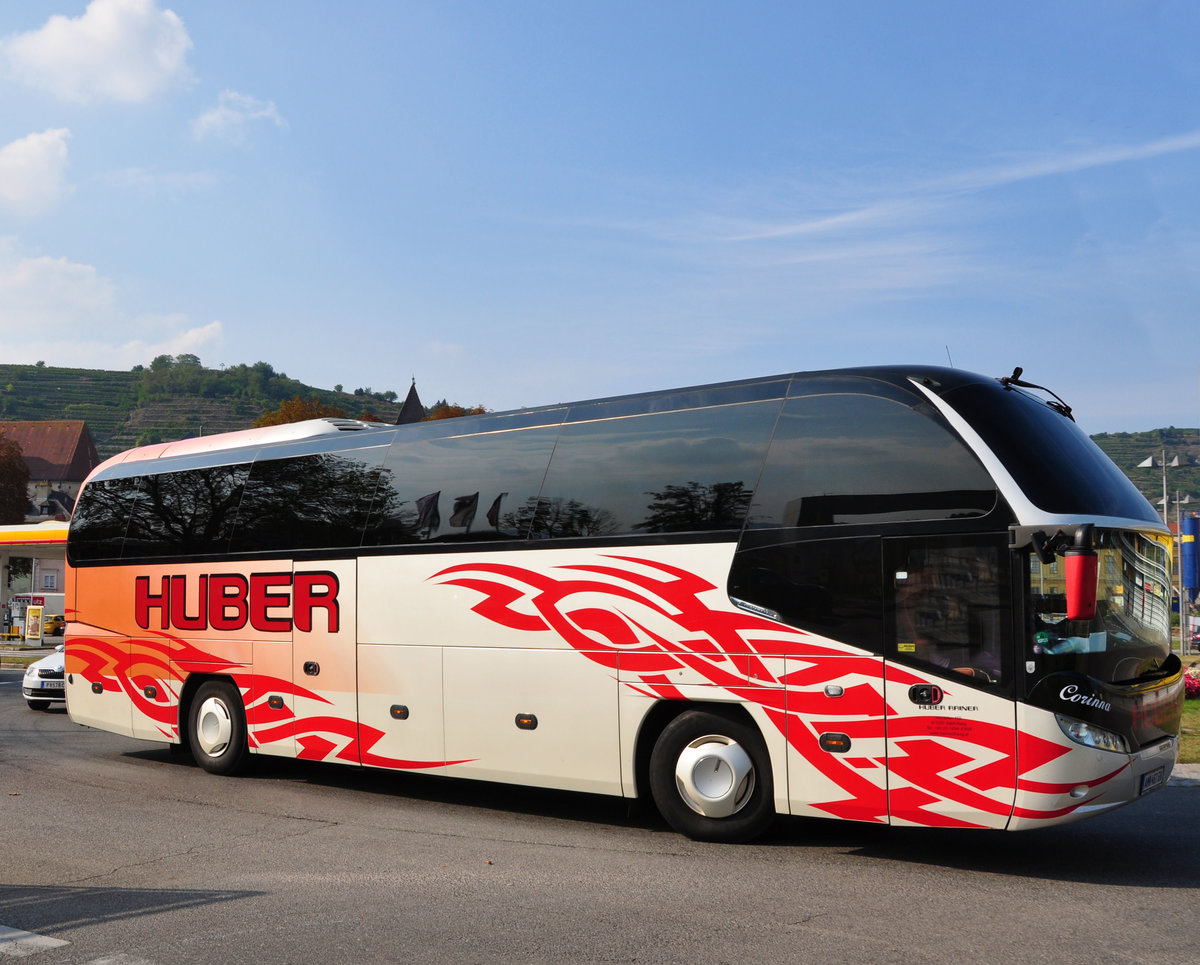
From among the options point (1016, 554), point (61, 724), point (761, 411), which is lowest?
point (61, 724)

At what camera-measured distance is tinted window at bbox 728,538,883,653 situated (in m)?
7.82

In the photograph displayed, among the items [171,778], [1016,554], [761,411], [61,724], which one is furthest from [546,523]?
[61,724]

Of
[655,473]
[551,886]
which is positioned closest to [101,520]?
[655,473]

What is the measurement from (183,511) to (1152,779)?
1001cm

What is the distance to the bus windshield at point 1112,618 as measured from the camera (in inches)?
283

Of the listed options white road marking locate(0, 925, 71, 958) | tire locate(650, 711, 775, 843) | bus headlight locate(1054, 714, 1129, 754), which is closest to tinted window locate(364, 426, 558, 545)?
tire locate(650, 711, 775, 843)

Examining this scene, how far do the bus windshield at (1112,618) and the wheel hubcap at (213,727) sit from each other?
8.60 meters

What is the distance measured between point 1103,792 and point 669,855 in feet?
9.47

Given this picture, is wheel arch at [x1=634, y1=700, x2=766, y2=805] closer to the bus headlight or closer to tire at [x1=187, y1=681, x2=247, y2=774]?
the bus headlight

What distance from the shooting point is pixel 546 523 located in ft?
31.7

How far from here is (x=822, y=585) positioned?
316 inches

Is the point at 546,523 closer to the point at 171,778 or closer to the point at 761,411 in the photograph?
the point at 761,411

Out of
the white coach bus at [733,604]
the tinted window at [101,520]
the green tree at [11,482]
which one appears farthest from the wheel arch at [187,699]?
the green tree at [11,482]

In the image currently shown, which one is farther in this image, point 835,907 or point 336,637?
point 336,637
